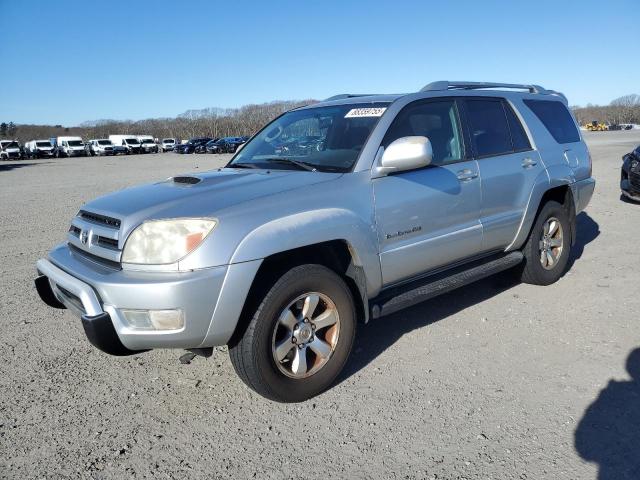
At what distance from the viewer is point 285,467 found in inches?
102

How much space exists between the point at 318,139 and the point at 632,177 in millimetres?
8033

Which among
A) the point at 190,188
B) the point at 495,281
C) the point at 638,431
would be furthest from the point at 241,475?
the point at 495,281

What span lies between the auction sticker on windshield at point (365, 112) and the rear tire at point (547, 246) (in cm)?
213

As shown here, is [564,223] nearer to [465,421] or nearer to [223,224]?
[465,421]

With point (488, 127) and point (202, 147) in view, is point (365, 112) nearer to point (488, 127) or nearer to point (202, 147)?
point (488, 127)

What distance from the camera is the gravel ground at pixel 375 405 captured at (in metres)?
2.61

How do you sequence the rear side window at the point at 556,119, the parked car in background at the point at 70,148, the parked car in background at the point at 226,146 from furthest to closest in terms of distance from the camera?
the parked car in background at the point at 70,148 < the parked car in background at the point at 226,146 < the rear side window at the point at 556,119

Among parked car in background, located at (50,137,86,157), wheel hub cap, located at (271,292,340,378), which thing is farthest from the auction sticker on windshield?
parked car in background, located at (50,137,86,157)

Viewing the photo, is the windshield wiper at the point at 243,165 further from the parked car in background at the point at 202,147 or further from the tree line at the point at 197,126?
the tree line at the point at 197,126

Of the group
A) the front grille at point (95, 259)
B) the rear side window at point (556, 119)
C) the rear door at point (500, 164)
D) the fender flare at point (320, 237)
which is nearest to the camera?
the fender flare at point (320, 237)

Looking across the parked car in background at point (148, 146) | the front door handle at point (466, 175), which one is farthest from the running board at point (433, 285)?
the parked car in background at point (148, 146)

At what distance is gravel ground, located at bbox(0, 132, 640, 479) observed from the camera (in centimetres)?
261

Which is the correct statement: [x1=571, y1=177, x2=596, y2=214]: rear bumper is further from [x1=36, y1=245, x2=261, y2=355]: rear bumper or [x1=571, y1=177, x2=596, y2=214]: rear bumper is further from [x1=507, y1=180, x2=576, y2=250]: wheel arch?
[x1=36, y1=245, x2=261, y2=355]: rear bumper

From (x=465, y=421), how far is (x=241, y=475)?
1.28 m
